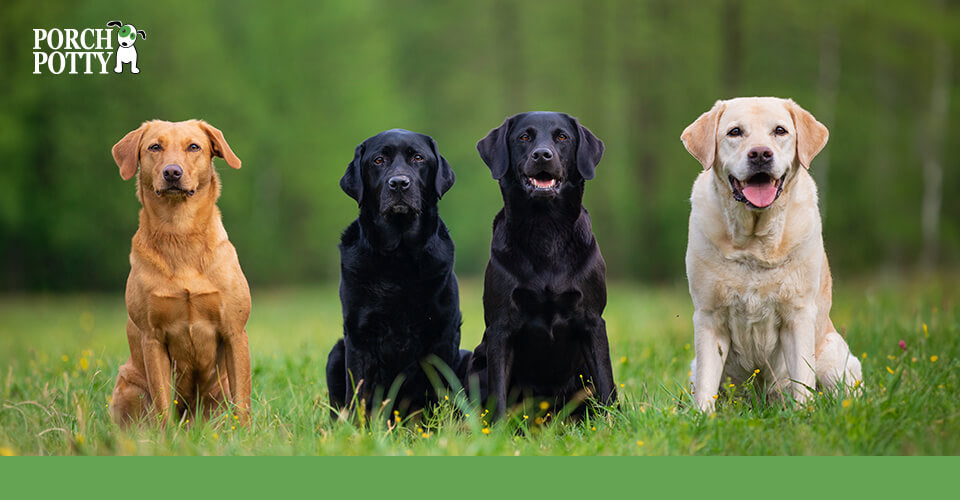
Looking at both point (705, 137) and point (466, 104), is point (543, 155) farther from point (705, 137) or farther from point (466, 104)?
point (466, 104)

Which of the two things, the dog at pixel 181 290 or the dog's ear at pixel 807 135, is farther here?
the dog at pixel 181 290

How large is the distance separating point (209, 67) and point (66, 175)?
325 centimetres

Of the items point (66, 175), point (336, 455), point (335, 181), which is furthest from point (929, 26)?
point (66, 175)

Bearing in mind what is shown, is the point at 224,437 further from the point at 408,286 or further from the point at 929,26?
the point at 929,26

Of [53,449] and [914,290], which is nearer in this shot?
[53,449]

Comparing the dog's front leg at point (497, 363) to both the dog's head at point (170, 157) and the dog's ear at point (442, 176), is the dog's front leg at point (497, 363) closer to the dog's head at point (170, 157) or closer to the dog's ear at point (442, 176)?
the dog's ear at point (442, 176)

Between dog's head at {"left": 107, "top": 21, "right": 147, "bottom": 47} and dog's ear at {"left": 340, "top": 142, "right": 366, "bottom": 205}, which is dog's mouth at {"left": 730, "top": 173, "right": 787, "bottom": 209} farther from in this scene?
dog's head at {"left": 107, "top": 21, "right": 147, "bottom": 47}

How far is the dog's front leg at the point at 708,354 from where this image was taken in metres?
4.13

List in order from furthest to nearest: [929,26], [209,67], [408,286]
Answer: [209,67]
[929,26]
[408,286]

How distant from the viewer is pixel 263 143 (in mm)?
16703

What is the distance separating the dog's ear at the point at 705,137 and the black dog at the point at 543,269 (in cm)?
48

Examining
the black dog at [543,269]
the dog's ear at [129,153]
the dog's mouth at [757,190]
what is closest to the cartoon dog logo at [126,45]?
the dog's ear at [129,153]

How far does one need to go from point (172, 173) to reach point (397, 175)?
1187 millimetres

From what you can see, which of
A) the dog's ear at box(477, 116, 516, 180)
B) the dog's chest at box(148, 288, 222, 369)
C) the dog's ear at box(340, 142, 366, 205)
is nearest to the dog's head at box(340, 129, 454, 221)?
the dog's ear at box(340, 142, 366, 205)
